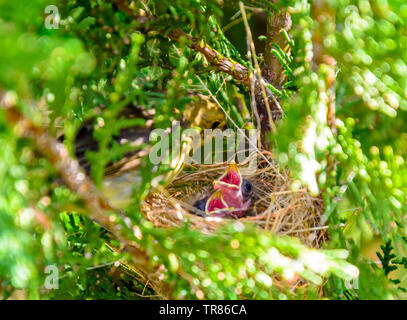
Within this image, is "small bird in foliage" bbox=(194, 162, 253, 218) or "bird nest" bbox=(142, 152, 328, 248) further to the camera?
"small bird in foliage" bbox=(194, 162, 253, 218)

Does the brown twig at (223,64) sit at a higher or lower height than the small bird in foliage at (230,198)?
higher

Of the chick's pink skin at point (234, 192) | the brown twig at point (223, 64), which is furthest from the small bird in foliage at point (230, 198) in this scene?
the brown twig at point (223, 64)

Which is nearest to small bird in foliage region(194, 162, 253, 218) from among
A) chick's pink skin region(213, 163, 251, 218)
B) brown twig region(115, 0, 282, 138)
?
chick's pink skin region(213, 163, 251, 218)

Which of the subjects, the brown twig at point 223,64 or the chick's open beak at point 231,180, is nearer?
the brown twig at point 223,64

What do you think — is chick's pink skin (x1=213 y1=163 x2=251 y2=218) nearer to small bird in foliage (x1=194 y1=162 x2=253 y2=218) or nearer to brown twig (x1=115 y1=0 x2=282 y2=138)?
small bird in foliage (x1=194 y1=162 x2=253 y2=218)

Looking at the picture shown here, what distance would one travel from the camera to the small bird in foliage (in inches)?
47.2

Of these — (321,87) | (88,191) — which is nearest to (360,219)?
(321,87)

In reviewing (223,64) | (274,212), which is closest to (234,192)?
(274,212)

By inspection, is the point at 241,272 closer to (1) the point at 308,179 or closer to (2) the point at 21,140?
(1) the point at 308,179

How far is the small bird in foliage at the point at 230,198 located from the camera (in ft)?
3.93

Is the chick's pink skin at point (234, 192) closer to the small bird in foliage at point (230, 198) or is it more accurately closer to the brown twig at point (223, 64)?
the small bird in foliage at point (230, 198)

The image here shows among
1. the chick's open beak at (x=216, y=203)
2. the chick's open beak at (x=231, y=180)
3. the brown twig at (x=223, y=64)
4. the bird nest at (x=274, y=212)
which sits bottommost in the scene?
the chick's open beak at (x=216, y=203)

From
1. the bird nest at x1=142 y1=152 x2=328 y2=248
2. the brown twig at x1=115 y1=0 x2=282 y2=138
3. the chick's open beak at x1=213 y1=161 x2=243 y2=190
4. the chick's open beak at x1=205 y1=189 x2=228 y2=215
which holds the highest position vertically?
the brown twig at x1=115 y1=0 x2=282 y2=138

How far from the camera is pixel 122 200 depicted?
1.28 metres
